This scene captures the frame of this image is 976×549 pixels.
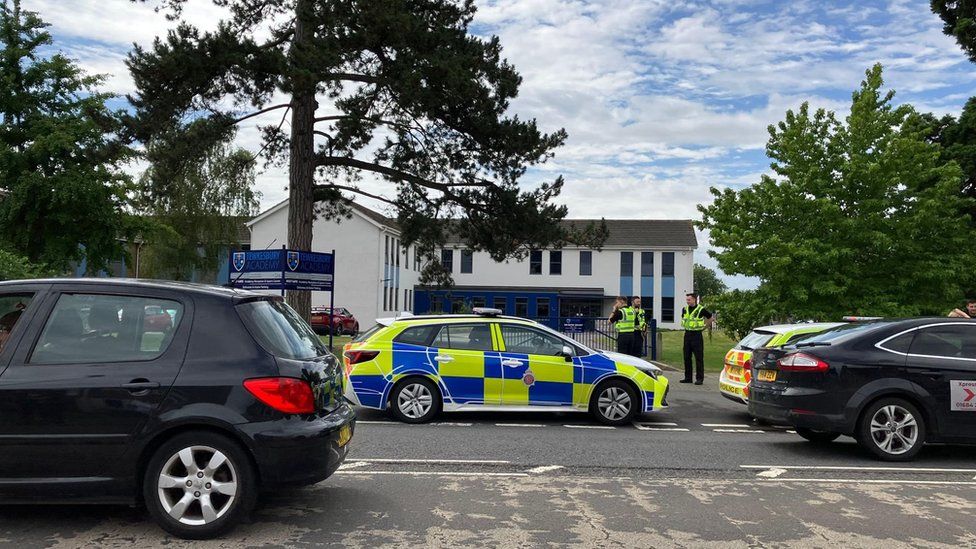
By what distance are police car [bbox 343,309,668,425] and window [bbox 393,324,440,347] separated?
1 cm

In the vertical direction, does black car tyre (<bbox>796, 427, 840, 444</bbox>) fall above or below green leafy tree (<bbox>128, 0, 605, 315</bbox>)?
below

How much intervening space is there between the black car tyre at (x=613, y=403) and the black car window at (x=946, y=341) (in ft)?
11.7

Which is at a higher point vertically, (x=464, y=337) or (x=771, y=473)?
(x=464, y=337)

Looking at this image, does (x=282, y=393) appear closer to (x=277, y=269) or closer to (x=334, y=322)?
(x=277, y=269)

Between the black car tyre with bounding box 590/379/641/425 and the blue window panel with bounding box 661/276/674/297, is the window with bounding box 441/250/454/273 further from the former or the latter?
the blue window panel with bounding box 661/276/674/297

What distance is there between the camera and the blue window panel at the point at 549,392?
34.5ft

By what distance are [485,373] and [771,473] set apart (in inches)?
160

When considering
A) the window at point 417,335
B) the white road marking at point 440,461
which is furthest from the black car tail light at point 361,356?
the white road marking at point 440,461

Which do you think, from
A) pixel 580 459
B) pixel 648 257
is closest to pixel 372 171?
pixel 580 459

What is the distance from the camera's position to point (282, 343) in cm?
528

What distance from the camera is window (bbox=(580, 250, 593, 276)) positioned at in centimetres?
6078

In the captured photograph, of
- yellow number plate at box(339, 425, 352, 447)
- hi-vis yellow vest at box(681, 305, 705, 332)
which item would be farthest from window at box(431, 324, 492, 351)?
hi-vis yellow vest at box(681, 305, 705, 332)

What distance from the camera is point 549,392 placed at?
Answer: 1054cm

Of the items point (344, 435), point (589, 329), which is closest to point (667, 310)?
point (589, 329)
